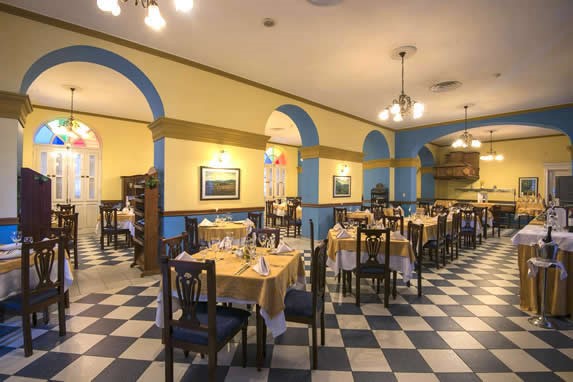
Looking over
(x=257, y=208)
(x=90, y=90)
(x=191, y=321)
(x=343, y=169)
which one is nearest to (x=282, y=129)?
(x=343, y=169)

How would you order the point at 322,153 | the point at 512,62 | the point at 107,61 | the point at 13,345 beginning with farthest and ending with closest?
the point at 322,153 < the point at 512,62 < the point at 107,61 < the point at 13,345

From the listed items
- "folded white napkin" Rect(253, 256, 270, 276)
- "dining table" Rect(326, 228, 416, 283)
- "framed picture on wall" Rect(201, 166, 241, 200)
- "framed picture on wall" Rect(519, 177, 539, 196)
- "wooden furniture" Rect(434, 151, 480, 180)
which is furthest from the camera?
"wooden furniture" Rect(434, 151, 480, 180)

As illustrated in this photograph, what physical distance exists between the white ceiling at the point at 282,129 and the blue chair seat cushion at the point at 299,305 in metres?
6.50

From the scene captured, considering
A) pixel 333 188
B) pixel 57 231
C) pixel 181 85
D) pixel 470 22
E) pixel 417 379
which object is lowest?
pixel 417 379

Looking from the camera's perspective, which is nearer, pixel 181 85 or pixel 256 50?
pixel 256 50

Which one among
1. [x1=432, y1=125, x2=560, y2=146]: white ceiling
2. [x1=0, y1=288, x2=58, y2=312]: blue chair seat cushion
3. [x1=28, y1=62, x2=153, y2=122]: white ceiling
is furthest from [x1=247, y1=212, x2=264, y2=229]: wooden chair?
[x1=432, y1=125, x2=560, y2=146]: white ceiling

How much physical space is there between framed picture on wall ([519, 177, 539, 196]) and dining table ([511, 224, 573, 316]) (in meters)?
10.1

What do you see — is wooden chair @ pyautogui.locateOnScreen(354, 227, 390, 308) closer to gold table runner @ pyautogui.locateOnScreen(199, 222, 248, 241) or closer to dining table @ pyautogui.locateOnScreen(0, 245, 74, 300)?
gold table runner @ pyautogui.locateOnScreen(199, 222, 248, 241)

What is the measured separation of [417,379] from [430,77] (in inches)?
219

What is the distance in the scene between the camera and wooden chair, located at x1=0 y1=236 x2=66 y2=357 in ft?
8.34

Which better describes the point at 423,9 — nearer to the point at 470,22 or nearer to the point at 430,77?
the point at 470,22

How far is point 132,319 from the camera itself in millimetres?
3260

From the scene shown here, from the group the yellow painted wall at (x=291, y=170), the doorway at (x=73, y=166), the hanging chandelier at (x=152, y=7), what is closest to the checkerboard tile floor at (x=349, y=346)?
the hanging chandelier at (x=152, y=7)

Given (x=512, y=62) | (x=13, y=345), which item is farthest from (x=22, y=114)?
(x=512, y=62)
